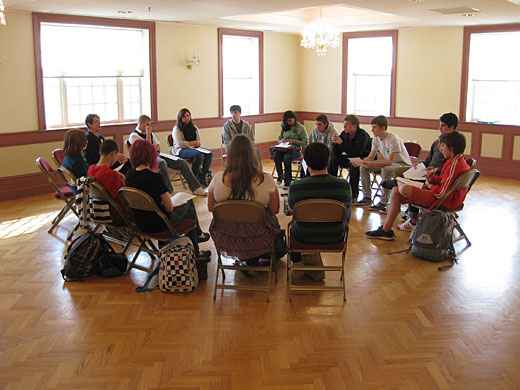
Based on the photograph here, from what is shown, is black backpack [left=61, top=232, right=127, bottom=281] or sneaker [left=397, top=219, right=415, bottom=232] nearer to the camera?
black backpack [left=61, top=232, right=127, bottom=281]

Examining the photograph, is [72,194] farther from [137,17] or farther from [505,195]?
[505,195]

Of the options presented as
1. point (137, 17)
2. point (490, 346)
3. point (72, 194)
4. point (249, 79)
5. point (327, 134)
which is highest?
point (137, 17)

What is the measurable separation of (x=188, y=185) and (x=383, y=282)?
14.4 feet

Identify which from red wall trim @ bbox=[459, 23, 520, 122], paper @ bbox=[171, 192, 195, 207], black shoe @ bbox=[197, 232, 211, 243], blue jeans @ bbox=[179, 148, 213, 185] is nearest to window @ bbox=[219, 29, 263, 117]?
blue jeans @ bbox=[179, 148, 213, 185]

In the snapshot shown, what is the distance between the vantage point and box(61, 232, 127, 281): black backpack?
5.03 meters

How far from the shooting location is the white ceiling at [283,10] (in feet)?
23.9

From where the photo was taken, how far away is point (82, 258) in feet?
16.5

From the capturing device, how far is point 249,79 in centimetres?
1196

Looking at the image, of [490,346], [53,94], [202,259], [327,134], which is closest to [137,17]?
[53,94]

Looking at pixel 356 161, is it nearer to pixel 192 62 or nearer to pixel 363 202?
pixel 363 202

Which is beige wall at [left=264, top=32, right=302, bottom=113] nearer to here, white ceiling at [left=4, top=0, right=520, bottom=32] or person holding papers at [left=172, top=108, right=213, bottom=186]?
white ceiling at [left=4, top=0, right=520, bottom=32]

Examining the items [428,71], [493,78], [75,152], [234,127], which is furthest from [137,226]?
[493,78]

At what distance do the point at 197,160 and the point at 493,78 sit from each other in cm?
546

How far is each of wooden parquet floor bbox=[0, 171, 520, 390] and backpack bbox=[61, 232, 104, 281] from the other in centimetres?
10
